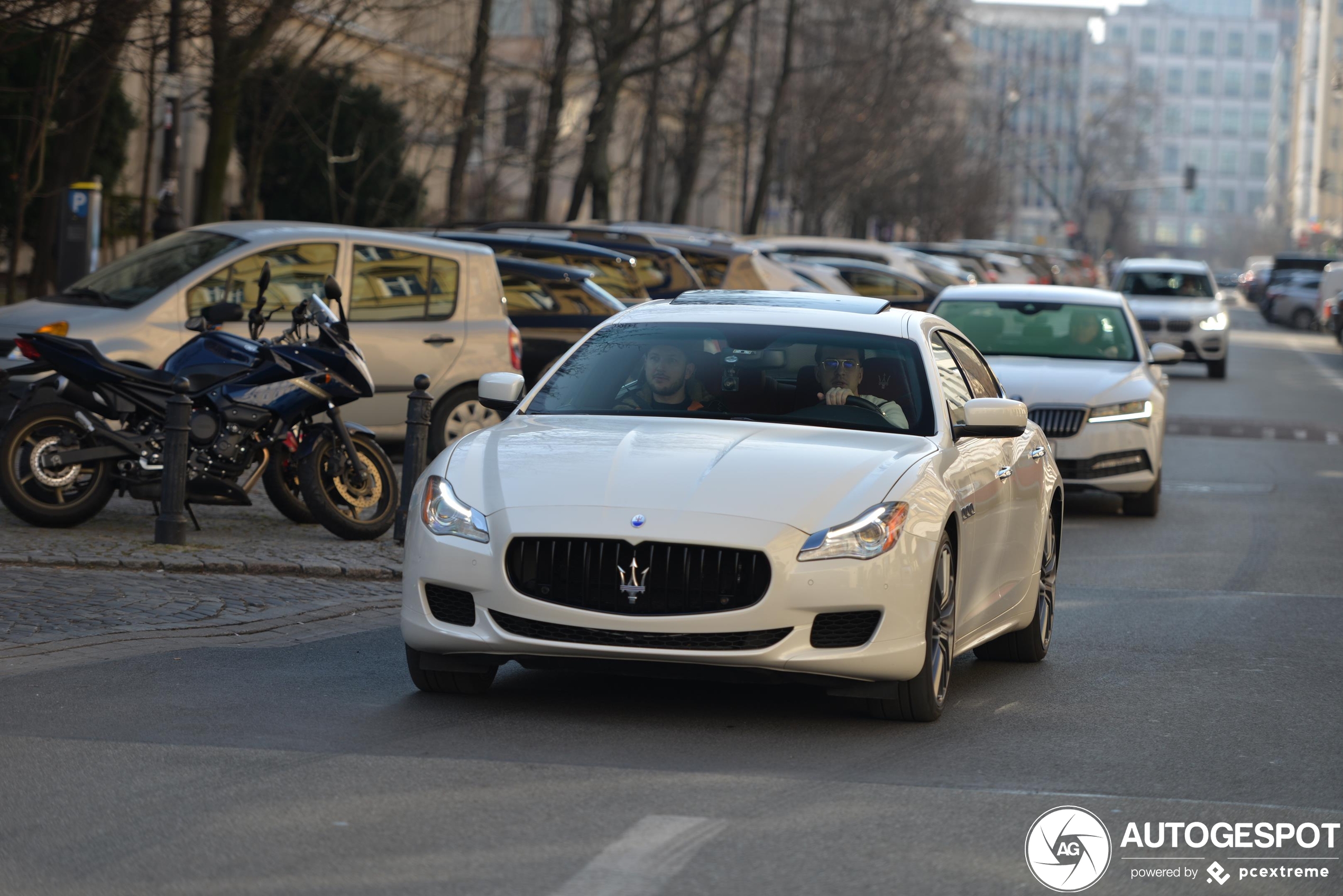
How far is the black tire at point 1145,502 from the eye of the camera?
15.0 metres

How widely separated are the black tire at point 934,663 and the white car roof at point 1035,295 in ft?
31.3

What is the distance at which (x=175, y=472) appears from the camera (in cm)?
1083

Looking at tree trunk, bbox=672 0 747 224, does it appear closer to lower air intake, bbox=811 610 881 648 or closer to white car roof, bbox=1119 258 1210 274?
white car roof, bbox=1119 258 1210 274

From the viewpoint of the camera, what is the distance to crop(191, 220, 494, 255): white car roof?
1444 centimetres

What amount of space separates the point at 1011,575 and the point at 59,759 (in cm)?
381

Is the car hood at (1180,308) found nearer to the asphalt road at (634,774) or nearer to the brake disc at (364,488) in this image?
the brake disc at (364,488)

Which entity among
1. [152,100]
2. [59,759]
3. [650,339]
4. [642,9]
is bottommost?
[59,759]

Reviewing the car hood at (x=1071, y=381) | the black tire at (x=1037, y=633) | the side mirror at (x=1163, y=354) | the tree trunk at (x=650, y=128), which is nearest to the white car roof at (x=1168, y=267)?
the tree trunk at (x=650, y=128)

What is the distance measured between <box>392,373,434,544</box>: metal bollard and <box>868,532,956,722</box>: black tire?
4.83 meters

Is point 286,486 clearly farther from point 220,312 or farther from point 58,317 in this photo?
Result: point 58,317

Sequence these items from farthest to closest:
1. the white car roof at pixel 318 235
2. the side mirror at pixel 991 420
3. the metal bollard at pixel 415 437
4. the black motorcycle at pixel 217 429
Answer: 1. the white car roof at pixel 318 235
2. the metal bollard at pixel 415 437
3. the black motorcycle at pixel 217 429
4. the side mirror at pixel 991 420

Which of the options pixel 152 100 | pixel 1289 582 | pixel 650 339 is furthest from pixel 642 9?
pixel 650 339

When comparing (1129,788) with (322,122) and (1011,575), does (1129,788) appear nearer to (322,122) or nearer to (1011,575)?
(1011,575)

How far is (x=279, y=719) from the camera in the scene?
6.88 meters
